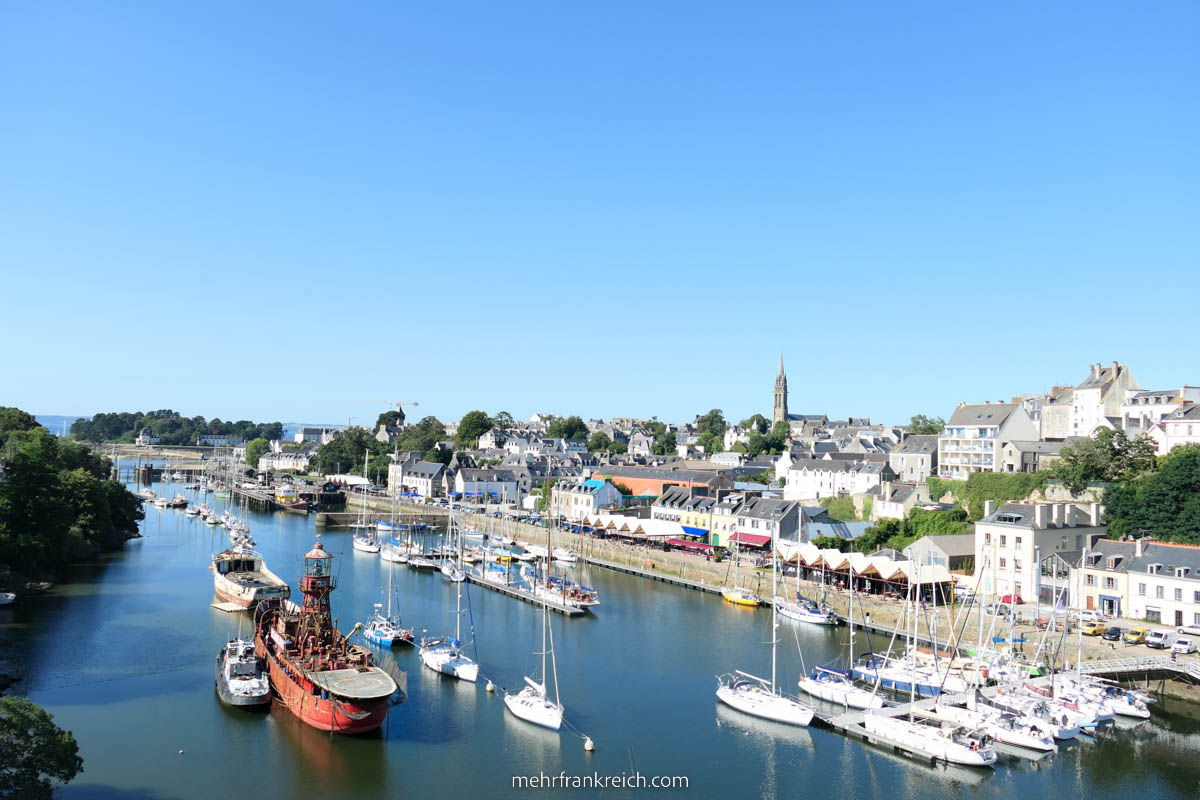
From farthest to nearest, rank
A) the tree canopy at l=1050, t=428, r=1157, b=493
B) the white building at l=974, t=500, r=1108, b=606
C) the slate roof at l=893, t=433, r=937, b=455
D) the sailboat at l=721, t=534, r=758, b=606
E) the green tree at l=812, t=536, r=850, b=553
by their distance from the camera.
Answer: the slate roof at l=893, t=433, r=937, b=455
the green tree at l=812, t=536, r=850, b=553
the tree canopy at l=1050, t=428, r=1157, b=493
the sailboat at l=721, t=534, r=758, b=606
the white building at l=974, t=500, r=1108, b=606

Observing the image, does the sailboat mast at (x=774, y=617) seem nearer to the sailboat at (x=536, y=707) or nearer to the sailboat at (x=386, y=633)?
the sailboat at (x=536, y=707)

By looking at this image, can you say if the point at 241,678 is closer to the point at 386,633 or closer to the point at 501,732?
the point at 386,633

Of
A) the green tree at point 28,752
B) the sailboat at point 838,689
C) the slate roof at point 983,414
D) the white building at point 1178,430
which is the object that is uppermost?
the slate roof at point 983,414

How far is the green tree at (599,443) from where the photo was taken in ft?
430

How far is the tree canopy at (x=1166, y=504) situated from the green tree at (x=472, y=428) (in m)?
98.2

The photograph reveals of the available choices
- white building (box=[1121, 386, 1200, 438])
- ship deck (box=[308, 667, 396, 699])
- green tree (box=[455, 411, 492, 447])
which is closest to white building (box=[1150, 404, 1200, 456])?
white building (box=[1121, 386, 1200, 438])

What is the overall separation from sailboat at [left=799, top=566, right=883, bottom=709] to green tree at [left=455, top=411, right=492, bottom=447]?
332 feet

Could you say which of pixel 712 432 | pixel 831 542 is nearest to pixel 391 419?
pixel 712 432

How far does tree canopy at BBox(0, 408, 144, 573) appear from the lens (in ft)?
134

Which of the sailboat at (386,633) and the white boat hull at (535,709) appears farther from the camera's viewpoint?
the sailboat at (386,633)

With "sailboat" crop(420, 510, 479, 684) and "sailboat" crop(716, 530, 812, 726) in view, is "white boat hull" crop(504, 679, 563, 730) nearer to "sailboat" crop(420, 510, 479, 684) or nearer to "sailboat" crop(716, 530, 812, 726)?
"sailboat" crop(420, 510, 479, 684)

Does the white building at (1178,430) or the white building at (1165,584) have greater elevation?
the white building at (1178,430)

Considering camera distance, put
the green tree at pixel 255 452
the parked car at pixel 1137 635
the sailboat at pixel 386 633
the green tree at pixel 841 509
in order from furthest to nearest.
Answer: the green tree at pixel 255 452
the green tree at pixel 841 509
the sailboat at pixel 386 633
the parked car at pixel 1137 635

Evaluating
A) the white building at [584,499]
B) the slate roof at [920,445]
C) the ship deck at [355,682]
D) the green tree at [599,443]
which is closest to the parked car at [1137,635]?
the ship deck at [355,682]
